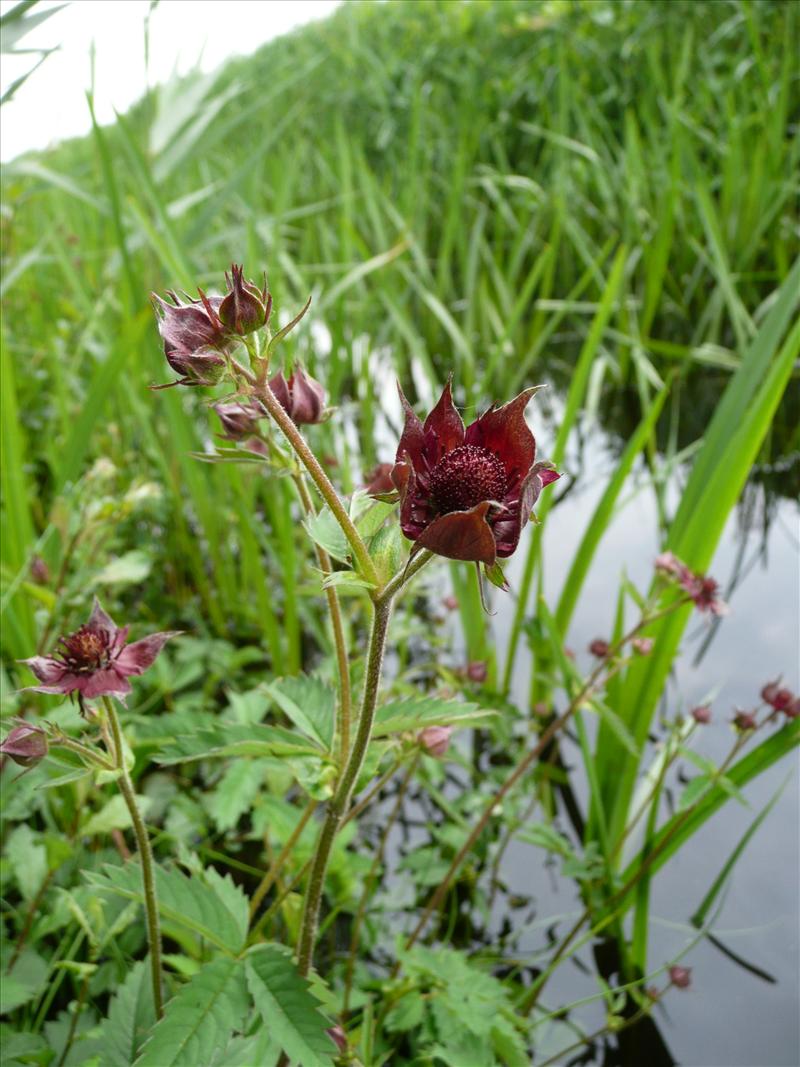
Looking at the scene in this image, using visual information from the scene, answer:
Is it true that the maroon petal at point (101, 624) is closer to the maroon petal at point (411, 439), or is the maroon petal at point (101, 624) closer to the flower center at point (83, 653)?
the flower center at point (83, 653)

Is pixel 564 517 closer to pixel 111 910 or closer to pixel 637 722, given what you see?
pixel 637 722

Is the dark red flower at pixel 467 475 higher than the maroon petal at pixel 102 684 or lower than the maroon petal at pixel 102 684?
higher

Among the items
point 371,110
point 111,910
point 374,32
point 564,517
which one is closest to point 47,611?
point 111,910

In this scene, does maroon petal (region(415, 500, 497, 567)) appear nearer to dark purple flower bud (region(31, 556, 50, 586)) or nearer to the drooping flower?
the drooping flower

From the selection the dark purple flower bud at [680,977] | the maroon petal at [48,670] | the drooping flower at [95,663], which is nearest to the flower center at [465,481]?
the drooping flower at [95,663]

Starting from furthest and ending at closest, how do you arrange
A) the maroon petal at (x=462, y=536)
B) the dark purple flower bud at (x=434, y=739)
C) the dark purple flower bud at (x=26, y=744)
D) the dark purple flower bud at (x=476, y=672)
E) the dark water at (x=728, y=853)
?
the dark purple flower bud at (x=476, y=672) < the dark water at (x=728, y=853) < the dark purple flower bud at (x=434, y=739) < the dark purple flower bud at (x=26, y=744) < the maroon petal at (x=462, y=536)

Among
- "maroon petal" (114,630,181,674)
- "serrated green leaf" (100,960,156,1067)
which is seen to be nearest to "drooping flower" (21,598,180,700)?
"maroon petal" (114,630,181,674)
